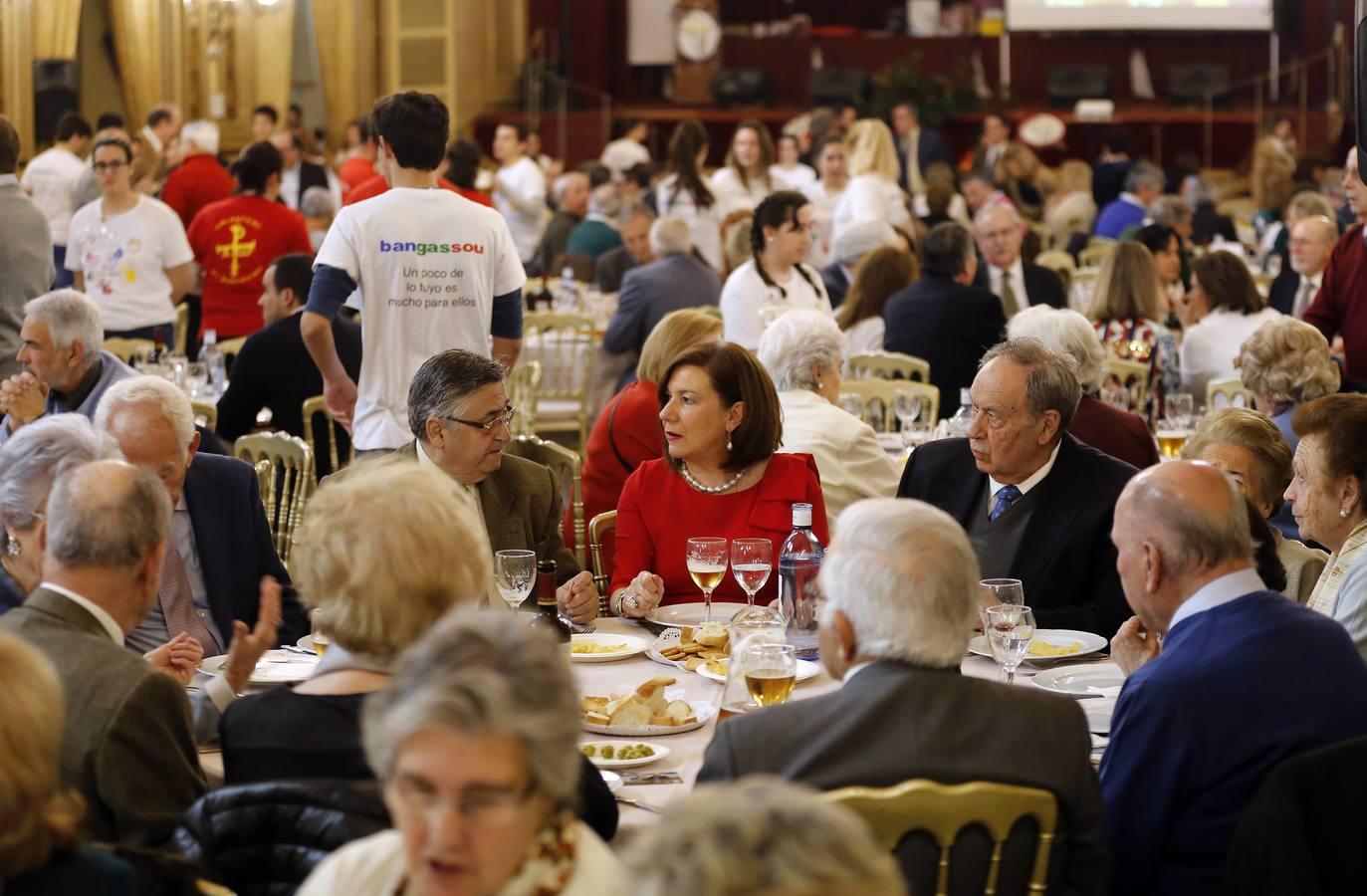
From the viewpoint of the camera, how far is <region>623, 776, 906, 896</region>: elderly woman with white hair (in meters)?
1.29

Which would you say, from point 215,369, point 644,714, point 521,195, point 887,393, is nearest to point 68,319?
point 215,369

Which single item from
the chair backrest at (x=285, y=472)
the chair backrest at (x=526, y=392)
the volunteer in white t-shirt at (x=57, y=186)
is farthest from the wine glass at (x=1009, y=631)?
the volunteer in white t-shirt at (x=57, y=186)

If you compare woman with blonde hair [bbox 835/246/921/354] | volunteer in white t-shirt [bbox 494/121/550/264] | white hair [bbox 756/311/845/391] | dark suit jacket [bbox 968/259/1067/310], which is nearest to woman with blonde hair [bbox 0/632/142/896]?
white hair [bbox 756/311/845/391]

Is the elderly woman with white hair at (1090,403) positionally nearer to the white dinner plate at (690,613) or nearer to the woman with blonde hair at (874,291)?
the white dinner plate at (690,613)

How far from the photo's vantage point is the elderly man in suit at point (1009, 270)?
7910mm

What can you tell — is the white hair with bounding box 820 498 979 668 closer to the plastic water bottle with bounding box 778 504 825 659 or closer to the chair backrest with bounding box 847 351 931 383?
the plastic water bottle with bounding box 778 504 825 659

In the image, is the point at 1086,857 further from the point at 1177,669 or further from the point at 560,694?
the point at 560,694

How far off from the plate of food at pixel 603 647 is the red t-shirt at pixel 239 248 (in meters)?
4.94

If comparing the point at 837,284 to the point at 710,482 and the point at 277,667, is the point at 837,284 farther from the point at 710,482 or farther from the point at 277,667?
the point at 277,667

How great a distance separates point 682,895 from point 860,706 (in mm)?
845

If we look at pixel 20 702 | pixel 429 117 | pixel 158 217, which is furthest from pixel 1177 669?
pixel 158 217

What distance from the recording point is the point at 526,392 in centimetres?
743

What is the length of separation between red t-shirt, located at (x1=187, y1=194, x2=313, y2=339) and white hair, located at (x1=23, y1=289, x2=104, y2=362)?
3.36 metres

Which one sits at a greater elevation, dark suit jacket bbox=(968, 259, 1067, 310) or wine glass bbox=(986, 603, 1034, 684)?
dark suit jacket bbox=(968, 259, 1067, 310)
